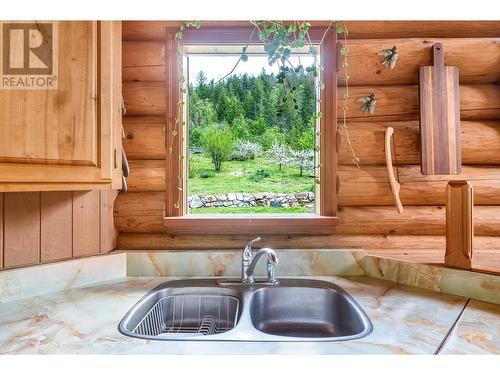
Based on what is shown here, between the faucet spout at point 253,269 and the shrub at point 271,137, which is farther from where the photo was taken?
the shrub at point 271,137

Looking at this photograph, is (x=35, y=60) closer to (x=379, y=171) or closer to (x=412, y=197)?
Answer: (x=379, y=171)

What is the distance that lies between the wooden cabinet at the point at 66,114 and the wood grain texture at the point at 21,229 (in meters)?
0.38

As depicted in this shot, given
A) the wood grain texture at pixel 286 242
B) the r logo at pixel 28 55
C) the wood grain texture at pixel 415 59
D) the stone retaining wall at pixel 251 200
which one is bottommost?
the wood grain texture at pixel 286 242

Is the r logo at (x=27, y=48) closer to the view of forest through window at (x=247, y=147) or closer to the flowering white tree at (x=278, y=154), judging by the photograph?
the view of forest through window at (x=247, y=147)

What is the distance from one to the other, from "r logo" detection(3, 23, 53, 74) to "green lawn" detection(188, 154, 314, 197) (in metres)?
0.76

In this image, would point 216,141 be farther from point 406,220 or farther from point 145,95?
point 406,220

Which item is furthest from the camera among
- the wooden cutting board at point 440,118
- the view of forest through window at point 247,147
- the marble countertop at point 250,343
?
the view of forest through window at point 247,147

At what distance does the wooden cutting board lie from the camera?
1.45 m

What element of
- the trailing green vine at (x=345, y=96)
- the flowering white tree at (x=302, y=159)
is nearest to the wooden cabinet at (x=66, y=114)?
the flowering white tree at (x=302, y=159)

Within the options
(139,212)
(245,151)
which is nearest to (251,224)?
(245,151)

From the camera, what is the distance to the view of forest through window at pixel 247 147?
1607mm

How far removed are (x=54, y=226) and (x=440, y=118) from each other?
1719 mm

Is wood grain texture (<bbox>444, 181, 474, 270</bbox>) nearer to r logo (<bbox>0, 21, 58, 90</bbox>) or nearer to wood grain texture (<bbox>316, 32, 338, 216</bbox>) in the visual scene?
wood grain texture (<bbox>316, 32, 338, 216</bbox>)

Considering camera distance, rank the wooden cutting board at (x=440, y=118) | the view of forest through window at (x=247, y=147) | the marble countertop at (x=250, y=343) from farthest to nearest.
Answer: the view of forest through window at (x=247, y=147) → the wooden cutting board at (x=440, y=118) → the marble countertop at (x=250, y=343)
